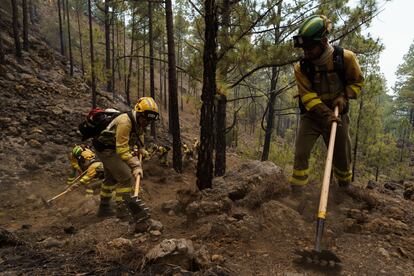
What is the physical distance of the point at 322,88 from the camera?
13.9ft

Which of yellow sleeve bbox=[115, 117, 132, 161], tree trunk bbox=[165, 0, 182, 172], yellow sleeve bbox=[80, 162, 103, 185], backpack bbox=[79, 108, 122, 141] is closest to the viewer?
yellow sleeve bbox=[115, 117, 132, 161]

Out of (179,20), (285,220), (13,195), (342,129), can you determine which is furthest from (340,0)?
(179,20)

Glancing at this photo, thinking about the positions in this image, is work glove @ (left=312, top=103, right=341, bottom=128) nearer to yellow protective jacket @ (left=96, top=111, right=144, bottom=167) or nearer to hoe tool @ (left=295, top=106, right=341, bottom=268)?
hoe tool @ (left=295, top=106, right=341, bottom=268)

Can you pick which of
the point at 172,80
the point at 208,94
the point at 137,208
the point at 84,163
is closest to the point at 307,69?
the point at 208,94

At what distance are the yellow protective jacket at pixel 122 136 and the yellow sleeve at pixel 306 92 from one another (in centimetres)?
252

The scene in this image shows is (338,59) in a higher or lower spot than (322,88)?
higher

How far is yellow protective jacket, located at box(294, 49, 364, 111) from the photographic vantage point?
4047mm

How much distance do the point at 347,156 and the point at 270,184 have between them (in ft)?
3.86

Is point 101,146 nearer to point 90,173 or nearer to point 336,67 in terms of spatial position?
point 90,173

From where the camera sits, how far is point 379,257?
3.27 meters

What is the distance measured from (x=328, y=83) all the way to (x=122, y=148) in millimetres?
3061

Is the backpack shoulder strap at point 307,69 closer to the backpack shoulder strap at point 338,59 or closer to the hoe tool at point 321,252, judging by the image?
the backpack shoulder strap at point 338,59

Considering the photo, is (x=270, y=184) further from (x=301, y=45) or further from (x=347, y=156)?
(x=301, y=45)

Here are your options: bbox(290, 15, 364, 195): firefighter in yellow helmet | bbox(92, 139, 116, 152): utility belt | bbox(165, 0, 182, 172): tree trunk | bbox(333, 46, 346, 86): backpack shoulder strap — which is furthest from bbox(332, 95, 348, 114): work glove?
bbox(165, 0, 182, 172): tree trunk
